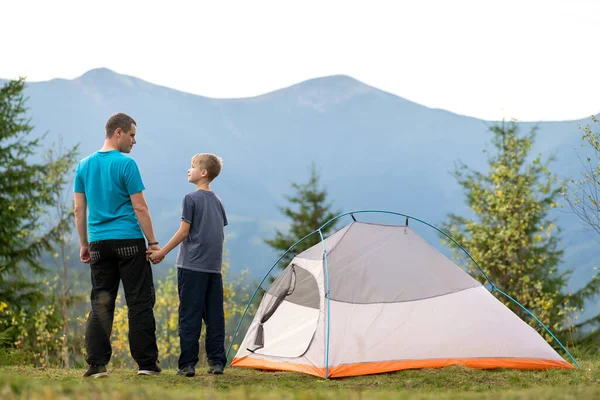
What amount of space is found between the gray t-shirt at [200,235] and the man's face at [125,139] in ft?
2.24

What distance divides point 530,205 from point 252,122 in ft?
425

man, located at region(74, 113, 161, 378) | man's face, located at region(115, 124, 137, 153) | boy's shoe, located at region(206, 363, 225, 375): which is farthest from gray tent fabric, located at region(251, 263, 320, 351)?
man's face, located at region(115, 124, 137, 153)

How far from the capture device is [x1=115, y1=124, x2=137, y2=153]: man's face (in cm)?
589

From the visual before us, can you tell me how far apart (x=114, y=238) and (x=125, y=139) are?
0.85 meters

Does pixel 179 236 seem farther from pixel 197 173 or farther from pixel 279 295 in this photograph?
pixel 279 295

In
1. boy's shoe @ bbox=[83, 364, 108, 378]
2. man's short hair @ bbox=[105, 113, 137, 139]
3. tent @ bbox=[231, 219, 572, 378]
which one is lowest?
boy's shoe @ bbox=[83, 364, 108, 378]

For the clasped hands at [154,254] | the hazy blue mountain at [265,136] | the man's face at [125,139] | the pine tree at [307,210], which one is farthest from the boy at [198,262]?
the hazy blue mountain at [265,136]

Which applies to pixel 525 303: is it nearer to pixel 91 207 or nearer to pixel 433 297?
pixel 433 297

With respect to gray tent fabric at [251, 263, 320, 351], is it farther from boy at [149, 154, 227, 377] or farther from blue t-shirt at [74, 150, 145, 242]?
blue t-shirt at [74, 150, 145, 242]

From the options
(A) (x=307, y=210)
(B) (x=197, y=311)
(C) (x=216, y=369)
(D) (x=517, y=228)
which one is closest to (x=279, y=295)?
(C) (x=216, y=369)

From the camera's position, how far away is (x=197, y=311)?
632cm

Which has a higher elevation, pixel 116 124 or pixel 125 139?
pixel 116 124

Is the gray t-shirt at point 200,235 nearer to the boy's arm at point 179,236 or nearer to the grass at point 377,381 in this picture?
the boy's arm at point 179,236

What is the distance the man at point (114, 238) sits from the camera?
18.8 ft
